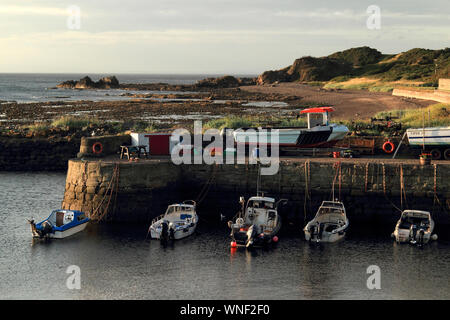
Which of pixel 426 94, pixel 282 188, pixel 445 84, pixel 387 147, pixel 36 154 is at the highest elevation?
pixel 445 84

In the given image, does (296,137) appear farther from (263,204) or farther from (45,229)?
(45,229)

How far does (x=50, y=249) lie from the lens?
3481cm

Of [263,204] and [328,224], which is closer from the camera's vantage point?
[328,224]

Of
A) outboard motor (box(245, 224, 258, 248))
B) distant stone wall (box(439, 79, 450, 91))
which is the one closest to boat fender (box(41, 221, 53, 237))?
outboard motor (box(245, 224, 258, 248))

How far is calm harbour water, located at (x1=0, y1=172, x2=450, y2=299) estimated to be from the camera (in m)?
28.8

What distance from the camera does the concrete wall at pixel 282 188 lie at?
39.0m

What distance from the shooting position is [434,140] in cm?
4284

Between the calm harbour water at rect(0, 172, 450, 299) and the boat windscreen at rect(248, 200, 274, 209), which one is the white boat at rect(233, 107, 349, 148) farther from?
the calm harbour water at rect(0, 172, 450, 299)

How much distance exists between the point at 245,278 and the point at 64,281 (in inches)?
345

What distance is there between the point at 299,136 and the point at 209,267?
16.4 metres

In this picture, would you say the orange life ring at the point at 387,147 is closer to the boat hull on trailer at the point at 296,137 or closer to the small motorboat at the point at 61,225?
the boat hull on trailer at the point at 296,137

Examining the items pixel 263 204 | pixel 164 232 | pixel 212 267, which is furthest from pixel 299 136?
pixel 212 267
